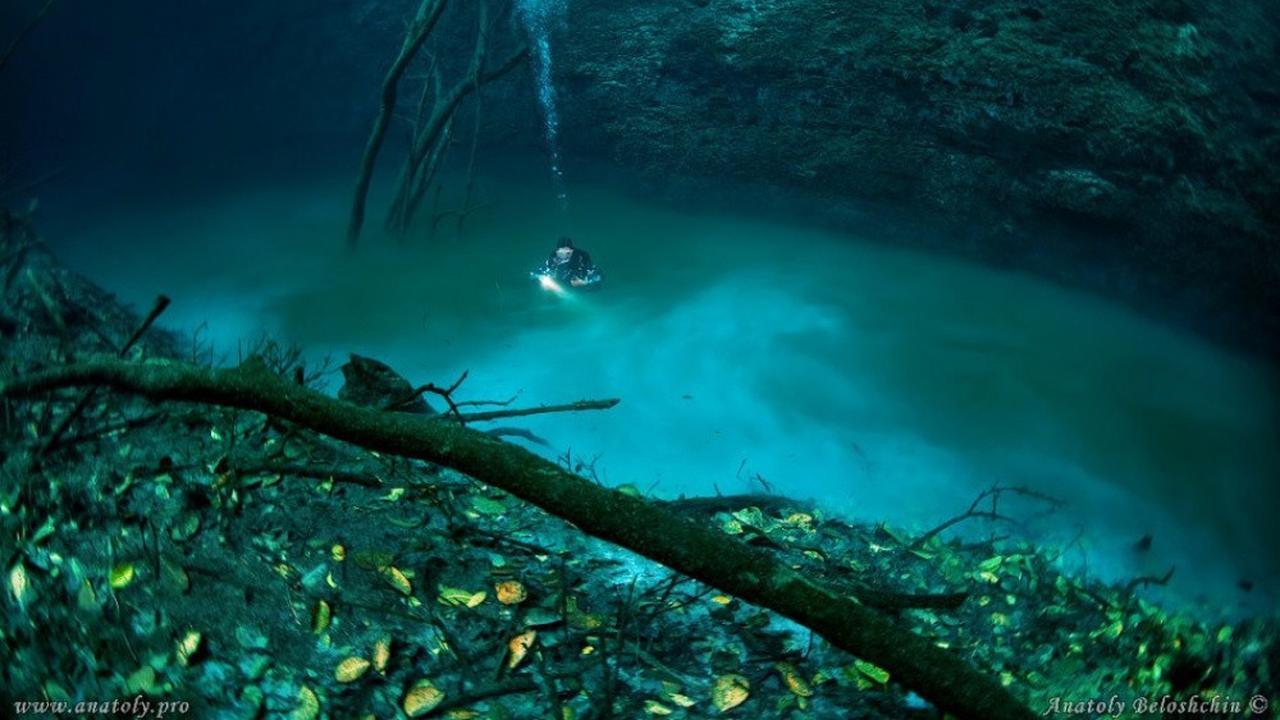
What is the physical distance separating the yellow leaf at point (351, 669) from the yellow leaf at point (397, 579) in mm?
373

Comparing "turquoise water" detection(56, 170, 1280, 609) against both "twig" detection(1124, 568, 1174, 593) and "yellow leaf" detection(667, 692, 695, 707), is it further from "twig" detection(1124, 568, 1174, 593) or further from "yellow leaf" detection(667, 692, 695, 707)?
"yellow leaf" detection(667, 692, 695, 707)

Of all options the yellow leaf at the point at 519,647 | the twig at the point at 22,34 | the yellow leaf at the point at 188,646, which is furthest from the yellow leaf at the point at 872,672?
the twig at the point at 22,34

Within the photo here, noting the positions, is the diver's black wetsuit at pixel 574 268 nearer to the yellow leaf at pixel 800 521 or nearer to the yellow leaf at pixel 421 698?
the yellow leaf at pixel 800 521

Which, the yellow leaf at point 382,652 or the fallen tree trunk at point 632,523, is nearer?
the fallen tree trunk at point 632,523

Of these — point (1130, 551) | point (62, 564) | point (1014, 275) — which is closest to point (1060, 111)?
point (1014, 275)

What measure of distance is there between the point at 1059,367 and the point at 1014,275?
88.9 inches

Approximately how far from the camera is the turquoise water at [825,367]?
19.4 feet

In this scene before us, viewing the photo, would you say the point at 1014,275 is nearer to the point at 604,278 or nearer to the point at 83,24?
the point at 604,278

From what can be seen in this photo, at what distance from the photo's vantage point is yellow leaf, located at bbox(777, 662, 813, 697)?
7.82ft

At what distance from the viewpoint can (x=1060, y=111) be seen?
7.91m

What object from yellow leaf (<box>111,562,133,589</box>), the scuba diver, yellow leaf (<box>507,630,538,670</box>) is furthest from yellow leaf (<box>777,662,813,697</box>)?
the scuba diver

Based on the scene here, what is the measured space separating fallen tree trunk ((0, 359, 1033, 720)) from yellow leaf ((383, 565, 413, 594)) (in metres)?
0.90

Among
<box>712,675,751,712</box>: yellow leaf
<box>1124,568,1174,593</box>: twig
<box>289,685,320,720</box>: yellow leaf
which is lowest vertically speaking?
<box>289,685,320,720</box>: yellow leaf

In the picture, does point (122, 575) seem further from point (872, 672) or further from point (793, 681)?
point (872, 672)
